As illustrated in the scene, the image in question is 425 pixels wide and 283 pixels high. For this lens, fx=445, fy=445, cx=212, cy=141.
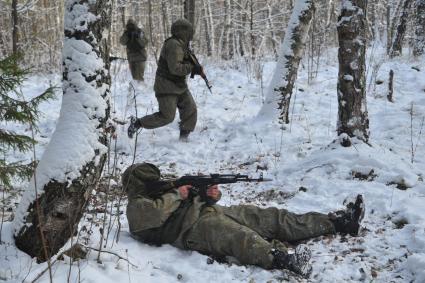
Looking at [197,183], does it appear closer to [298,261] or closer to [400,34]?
[298,261]

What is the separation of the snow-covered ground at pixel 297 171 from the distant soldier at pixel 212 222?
0.34 ft

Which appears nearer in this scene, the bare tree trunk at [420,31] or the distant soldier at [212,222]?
the distant soldier at [212,222]

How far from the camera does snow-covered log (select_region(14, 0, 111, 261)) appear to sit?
10.3 ft

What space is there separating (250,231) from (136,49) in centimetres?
820

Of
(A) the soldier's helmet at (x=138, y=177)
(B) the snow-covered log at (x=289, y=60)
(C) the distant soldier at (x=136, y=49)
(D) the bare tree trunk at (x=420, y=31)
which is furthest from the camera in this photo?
(D) the bare tree trunk at (x=420, y=31)

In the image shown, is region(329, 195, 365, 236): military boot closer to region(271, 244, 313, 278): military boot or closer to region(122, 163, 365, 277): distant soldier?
region(122, 163, 365, 277): distant soldier

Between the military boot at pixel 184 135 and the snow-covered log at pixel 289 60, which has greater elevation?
the snow-covered log at pixel 289 60

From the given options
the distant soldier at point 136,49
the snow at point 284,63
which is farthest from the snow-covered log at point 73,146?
the distant soldier at point 136,49

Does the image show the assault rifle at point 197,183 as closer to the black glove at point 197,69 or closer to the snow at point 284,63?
the black glove at point 197,69

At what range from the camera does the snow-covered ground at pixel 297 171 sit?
313 centimetres

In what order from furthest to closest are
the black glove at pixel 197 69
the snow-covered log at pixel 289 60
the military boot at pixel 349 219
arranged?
the snow-covered log at pixel 289 60
the black glove at pixel 197 69
the military boot at pixel 349 219

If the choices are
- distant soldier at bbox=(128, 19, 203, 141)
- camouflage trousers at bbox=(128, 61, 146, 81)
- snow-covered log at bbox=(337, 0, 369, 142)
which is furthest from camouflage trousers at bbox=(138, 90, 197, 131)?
camouflage trousers at bbox=(128, 61, 146, 81)

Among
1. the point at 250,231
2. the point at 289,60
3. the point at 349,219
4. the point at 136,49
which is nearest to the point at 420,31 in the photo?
the point at 289,60

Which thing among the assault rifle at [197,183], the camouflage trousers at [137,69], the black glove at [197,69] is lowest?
the assault rifle at [197,183]
